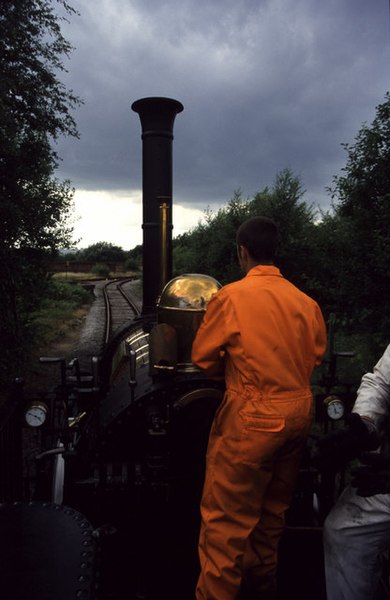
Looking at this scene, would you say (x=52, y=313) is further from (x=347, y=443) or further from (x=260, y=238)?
(x=347, y=443)

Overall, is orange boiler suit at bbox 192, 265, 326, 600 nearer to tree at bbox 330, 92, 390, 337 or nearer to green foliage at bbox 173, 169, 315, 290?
tree at bbox 330, 92, 390, 337

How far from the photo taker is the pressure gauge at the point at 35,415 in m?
3.63

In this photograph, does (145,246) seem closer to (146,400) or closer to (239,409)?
(146,400)

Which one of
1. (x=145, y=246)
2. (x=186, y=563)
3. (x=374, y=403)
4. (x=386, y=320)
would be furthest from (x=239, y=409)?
(x=386, y=320)

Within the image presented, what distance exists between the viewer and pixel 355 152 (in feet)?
32.3

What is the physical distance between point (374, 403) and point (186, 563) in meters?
1.83

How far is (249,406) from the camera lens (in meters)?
2.25

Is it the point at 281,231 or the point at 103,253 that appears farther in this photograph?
the point at 103,253

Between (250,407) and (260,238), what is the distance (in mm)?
888

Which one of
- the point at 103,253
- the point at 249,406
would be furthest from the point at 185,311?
the point at 103,253

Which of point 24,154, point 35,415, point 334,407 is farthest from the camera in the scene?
point 24,154

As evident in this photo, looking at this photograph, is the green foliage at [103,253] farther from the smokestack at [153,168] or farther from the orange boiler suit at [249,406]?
the orange boiler suit at [249,406]

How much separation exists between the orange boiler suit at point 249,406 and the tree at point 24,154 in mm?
7429

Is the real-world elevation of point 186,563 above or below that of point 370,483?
below
